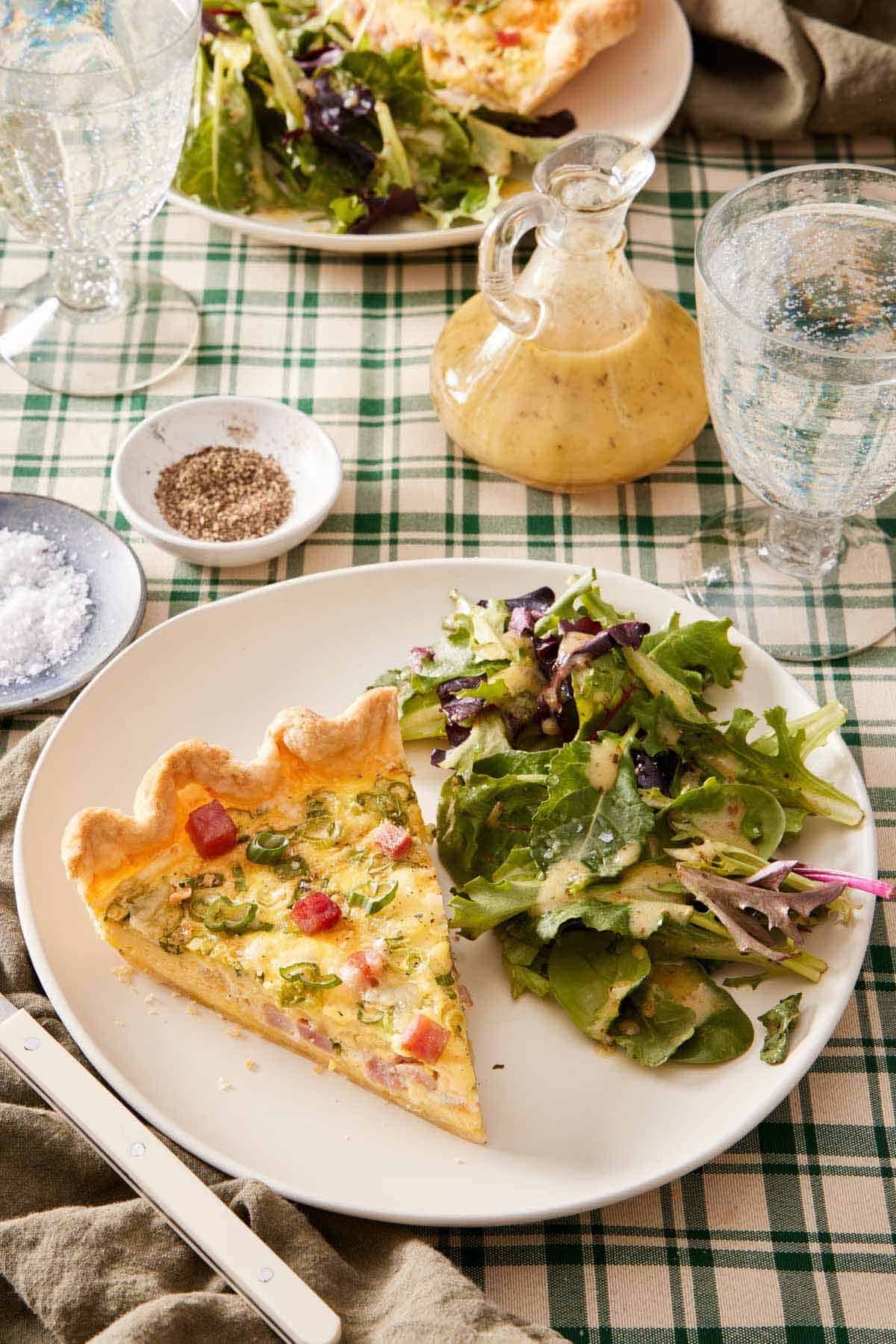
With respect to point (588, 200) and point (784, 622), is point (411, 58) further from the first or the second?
point (784, 622)

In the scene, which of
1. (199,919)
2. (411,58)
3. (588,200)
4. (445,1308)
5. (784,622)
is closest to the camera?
(445,1308)

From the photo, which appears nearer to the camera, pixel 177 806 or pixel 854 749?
pixel 177 806

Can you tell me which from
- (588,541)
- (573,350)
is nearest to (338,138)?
(573,350)

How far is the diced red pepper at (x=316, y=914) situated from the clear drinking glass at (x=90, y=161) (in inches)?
67.1

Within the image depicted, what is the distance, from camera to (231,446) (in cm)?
331

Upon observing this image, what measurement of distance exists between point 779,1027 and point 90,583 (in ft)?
5.69

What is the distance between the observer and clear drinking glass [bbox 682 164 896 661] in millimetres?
2561

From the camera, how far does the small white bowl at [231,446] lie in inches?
121

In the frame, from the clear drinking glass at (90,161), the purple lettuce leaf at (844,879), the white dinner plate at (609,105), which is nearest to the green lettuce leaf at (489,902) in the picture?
the purple lettuce leaf at (844,879)

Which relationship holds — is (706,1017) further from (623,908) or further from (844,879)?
(844,879)

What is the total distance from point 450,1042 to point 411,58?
265cm

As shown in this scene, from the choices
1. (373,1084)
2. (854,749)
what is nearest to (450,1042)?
(373,1084)

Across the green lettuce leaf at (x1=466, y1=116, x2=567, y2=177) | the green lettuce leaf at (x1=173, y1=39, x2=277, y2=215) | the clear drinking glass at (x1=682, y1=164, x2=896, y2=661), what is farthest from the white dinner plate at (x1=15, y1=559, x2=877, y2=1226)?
the green lettuce leaf at (x1=466, y1=116, x2=567, y2=177)

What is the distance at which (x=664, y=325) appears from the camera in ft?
10.4
